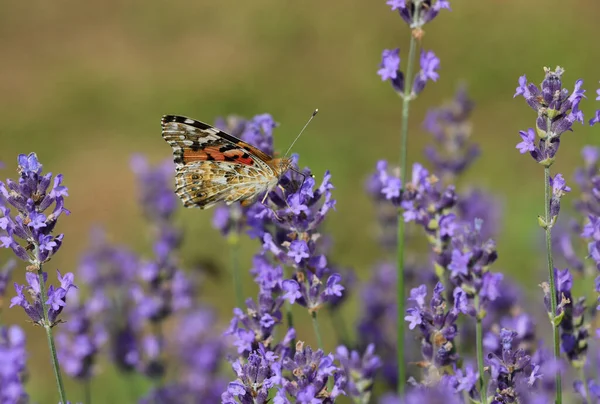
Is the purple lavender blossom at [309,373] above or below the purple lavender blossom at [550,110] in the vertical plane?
below

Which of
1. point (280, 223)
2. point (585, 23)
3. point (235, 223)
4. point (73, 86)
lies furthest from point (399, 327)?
point (73, 86)

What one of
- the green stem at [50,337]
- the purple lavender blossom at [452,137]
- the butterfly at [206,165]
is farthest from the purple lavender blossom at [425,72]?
the green stem at [50,337]

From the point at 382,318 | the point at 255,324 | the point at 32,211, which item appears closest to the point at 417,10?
the point at 255,324

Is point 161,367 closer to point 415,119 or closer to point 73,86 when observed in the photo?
point 415,119

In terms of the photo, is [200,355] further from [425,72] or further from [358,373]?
[425,72]

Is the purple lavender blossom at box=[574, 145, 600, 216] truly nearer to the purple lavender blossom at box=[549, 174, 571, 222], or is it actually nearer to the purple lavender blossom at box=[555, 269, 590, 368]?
the purple lavender blossom at box=[555, 269, 590, 368]

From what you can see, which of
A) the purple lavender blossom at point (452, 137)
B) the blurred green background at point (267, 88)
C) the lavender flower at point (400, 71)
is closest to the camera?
the lavender flower at point (400, 71)

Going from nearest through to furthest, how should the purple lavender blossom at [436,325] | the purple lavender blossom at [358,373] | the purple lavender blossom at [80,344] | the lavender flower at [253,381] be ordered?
the lavender flower at [253,381] → the purple lavender blossom at [436,325] → the purple lavender blossom at [358,373] → the purple lavender blossom at [80,344]

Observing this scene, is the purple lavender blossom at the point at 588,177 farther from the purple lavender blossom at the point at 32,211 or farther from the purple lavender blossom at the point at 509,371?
the purple lavender blossom at the point at 32,211
